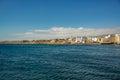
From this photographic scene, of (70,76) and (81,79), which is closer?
(81,79)

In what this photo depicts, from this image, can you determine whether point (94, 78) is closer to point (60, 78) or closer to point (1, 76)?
point (60, 78)

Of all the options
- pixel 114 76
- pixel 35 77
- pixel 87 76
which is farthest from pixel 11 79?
pixel 114 76

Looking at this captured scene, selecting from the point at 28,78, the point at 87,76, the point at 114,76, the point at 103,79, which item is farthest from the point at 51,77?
the point at 114,76

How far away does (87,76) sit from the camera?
29.4m

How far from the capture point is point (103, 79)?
90.4 ft

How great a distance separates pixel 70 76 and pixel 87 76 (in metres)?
2.68

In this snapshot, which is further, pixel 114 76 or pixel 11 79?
pixel 114 76

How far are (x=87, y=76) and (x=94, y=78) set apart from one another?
1.62 meters

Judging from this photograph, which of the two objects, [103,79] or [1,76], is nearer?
[103,79]

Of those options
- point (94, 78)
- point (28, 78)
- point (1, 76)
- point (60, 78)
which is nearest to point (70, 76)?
point (60, 78)

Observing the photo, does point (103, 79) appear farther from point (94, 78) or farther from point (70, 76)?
point (70, 76)

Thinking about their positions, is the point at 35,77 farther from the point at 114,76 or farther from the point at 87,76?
the point at 114,76

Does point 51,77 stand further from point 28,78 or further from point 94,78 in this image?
point 94,78

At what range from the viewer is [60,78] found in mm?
28500
